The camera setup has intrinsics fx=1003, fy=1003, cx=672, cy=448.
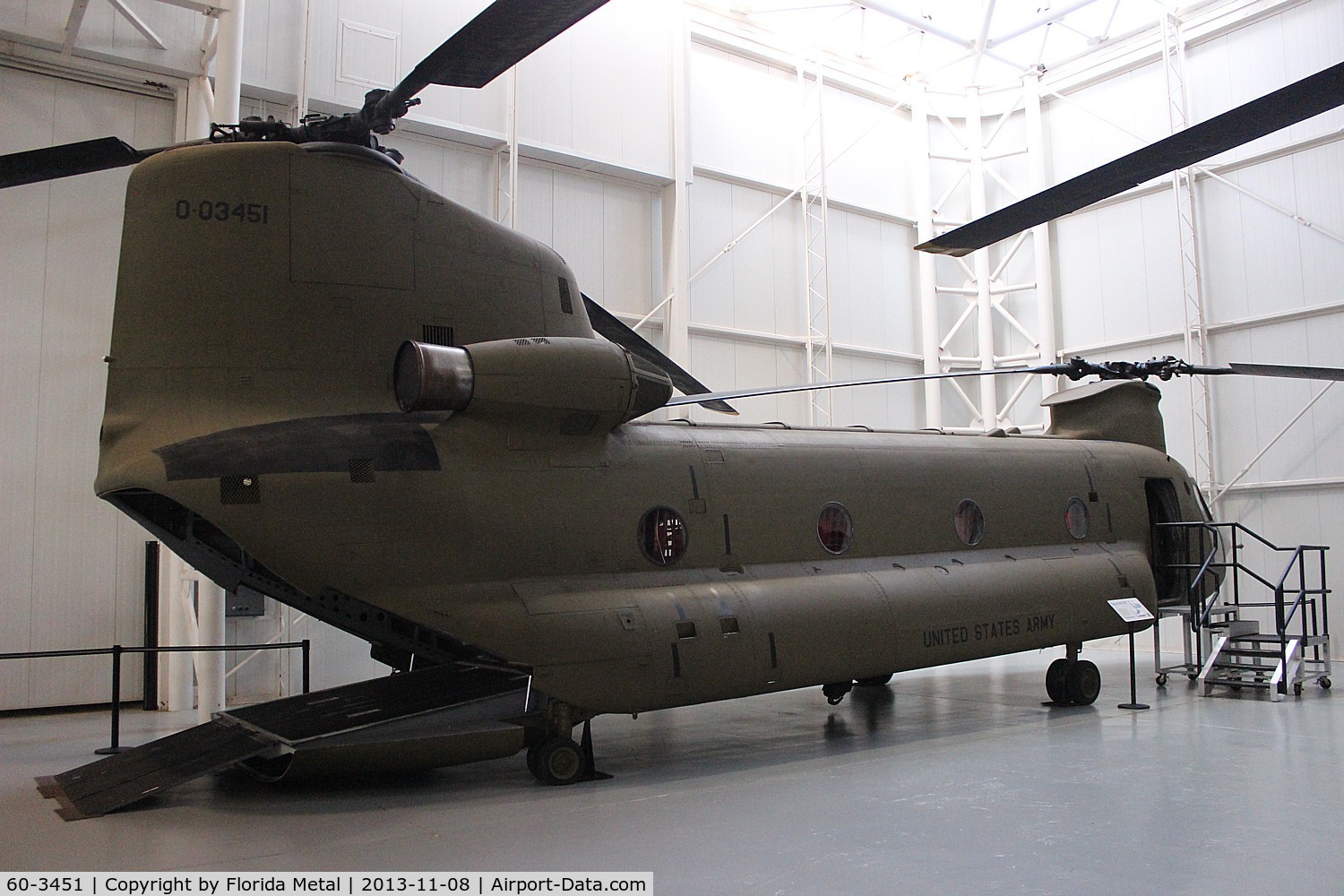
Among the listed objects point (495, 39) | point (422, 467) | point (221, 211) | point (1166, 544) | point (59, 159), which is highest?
point (495, 39)

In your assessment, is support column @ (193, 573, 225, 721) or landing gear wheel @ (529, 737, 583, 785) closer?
landing gear wheel @ (529, 737, 583, 785)

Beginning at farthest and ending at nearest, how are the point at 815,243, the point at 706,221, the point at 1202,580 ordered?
the point at 815,243, the point at 706,221, the point at 1202,580

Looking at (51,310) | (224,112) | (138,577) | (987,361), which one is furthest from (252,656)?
(987,361)

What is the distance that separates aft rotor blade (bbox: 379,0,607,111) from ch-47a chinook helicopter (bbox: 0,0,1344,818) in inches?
0.9

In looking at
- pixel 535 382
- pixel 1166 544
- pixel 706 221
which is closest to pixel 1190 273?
pixel 1166 544

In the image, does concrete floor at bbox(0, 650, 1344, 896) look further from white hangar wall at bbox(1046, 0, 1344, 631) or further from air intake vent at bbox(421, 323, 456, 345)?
white hangar wall at bbox(1046, 0, 1344, 631)

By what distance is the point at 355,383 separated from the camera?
7387 millimetres

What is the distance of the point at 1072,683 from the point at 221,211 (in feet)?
31.1

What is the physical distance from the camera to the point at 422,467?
285 inches

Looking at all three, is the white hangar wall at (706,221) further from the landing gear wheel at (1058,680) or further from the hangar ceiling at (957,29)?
the landing gear wheel at (1058,680)

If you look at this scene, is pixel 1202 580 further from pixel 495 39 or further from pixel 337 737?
pixel 495 39
